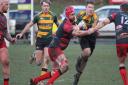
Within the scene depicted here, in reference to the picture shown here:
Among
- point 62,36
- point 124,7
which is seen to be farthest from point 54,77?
point 124,7

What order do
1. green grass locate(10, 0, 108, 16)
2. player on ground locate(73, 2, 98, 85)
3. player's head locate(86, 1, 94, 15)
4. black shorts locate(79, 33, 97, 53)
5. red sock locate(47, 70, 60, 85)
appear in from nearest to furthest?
red sock locate(47, 70, 60, 85) → player's head locate(86, 1, 94, 15) → player on ground locate(73, 2, 98, 85) → black shorts locate(79, 33, 97, 53) → green grass locate(10, 0, 108, 16)

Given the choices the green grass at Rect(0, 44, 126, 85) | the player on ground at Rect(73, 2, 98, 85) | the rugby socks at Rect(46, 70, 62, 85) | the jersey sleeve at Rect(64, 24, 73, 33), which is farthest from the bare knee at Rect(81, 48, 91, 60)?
the rugby socks at Rect(46, 70, 62, 85)

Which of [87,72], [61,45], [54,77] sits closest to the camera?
[54,77]

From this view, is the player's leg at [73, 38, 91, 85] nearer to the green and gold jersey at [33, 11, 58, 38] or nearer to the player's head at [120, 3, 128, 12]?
the green and gold jersey at [33, 11, 58, 38]

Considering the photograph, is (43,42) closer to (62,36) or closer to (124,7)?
(62,36)

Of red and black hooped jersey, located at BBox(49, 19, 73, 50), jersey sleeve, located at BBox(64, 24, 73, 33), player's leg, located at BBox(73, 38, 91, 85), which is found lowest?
player's leg, located at BBox(73, 38, 91, 85)

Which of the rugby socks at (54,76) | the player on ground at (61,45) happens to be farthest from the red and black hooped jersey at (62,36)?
the rugby socks at (54,76)

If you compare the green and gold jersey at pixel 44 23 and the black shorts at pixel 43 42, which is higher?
the green and gold jersey at pixel 44 23

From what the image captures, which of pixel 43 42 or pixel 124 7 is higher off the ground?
pixel 124 7

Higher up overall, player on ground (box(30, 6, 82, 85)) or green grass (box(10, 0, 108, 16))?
player on ground (box(30, 6, 82, 85))

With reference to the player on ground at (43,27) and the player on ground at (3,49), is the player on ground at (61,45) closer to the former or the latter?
the player on ground at (3,49)

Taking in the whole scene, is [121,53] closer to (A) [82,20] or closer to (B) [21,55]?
(A) [82,20]

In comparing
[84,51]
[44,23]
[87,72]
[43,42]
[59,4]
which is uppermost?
[44,23]

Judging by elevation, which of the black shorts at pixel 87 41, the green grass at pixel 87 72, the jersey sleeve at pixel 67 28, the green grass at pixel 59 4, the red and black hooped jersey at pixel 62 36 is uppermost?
the jersey sleeve at pixel 67 28
